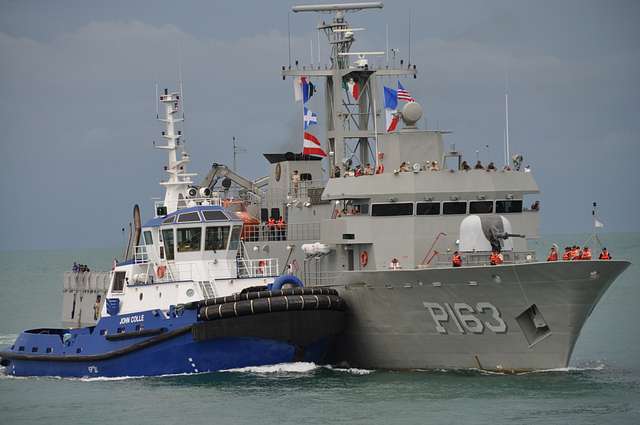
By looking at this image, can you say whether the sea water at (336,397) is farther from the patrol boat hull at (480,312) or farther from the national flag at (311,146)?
the national flag at (311,146)

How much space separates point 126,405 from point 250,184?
1557cm

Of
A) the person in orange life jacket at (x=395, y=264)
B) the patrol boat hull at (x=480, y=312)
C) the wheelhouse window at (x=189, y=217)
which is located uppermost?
the wheelhouse window at (x=189, y=217)

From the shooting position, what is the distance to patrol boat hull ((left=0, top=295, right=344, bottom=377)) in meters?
34.9

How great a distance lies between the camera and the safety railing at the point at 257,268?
127 feet

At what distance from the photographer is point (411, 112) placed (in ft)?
124

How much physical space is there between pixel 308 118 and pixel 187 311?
10309 millimetres

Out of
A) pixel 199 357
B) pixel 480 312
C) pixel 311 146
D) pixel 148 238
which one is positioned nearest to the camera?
pixel 480 312

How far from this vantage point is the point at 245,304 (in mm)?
34656

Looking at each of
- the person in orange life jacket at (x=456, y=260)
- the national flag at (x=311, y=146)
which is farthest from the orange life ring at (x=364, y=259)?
the national flag at (x=311, y=146)

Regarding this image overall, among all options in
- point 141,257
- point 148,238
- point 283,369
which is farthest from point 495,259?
point 141,257

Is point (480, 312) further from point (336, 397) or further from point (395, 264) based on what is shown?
point (336, 397)

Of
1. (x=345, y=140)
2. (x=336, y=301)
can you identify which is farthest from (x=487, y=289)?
(x=345, y=140)

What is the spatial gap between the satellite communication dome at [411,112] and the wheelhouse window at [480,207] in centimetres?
321

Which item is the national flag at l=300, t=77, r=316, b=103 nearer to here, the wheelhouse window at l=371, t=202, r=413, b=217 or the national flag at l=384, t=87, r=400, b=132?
the national flag at l=384, t=87, r=400, b=132
